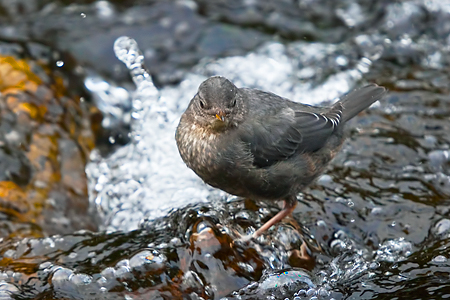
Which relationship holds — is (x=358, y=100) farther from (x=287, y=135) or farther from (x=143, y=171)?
Answer: (x=143, y=171)

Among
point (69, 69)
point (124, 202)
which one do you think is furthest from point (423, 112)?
point (69, 69)

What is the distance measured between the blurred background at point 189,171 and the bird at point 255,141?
1.17 ft

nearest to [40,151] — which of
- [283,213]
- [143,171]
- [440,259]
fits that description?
[143,171]

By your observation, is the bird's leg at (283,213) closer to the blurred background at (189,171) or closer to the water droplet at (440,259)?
the blurred background at (189,171)

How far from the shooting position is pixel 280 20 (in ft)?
26.3

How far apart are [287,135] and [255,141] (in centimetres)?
32

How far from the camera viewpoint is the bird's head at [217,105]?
3.97m

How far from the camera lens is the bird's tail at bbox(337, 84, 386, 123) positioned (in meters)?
4.93

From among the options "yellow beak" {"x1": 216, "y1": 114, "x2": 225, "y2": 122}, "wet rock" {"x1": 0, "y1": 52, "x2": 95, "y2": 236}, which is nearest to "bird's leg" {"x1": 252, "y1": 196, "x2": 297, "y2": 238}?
"yellow beak" {"x1": 216, "y1": 114, "x2": 225, "y2": 122}

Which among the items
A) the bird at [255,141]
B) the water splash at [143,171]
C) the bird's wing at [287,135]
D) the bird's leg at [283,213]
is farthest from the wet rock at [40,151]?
the bird's wing at [287,135]

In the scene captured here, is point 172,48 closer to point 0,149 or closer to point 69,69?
point 69,69

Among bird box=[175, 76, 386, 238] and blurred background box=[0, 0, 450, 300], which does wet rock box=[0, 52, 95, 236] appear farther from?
bird box=[175, 76, 386, 238]

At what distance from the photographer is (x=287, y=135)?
444 cm

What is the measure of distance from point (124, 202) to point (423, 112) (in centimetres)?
329
